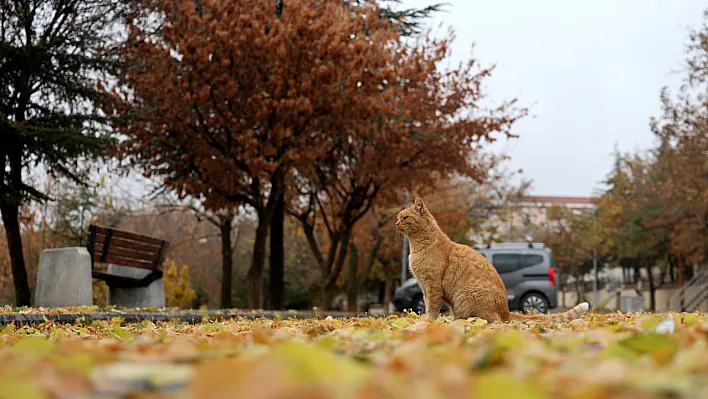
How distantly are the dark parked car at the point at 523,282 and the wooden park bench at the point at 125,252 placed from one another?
876 cm

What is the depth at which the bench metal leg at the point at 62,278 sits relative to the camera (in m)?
12.8

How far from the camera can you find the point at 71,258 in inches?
504

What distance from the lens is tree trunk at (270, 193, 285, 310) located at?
20.4 meters

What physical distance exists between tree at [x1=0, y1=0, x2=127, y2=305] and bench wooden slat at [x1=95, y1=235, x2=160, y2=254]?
74.3 inches

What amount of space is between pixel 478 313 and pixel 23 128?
10.4 meters

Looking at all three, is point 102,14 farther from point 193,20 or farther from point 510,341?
point 510,341

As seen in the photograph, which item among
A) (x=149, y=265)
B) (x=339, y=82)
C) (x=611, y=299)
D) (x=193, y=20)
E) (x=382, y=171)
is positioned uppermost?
(x=193, y=20)

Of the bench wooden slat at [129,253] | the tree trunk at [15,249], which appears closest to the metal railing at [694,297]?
the bench wooden slat at [129,253]

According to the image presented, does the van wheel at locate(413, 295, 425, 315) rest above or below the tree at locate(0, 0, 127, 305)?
below

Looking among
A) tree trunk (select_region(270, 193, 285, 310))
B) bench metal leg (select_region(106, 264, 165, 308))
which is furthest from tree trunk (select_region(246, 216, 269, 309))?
bench metal leg (select_region(106, 264, 165, 308))

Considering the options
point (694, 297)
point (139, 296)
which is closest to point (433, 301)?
point (139, 296)

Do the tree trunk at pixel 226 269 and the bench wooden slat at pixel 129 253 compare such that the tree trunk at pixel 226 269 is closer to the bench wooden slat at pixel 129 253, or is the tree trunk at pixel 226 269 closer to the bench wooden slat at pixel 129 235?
the bench wooden slat at pixel 129 253

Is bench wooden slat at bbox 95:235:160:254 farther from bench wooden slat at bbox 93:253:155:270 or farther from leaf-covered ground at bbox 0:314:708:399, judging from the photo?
leaf-covered ground at bbox 0:314:708:399

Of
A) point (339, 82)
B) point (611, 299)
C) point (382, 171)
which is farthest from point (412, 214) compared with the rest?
point (611, 299)
